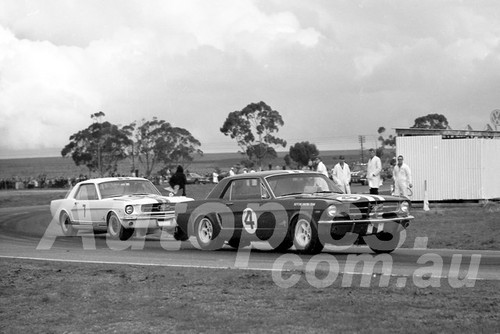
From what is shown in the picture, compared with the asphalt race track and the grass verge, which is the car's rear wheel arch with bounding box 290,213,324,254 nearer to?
the asphalt race track

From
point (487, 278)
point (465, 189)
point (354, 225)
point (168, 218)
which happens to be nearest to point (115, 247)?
point (168, 218)

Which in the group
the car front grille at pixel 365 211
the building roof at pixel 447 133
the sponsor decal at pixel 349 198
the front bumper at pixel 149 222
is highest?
the building roof at pixel 447 133

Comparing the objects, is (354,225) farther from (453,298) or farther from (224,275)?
(453,298)

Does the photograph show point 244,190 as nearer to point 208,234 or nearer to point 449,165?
point 208,234

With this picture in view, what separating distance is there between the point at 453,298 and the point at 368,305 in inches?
34.3

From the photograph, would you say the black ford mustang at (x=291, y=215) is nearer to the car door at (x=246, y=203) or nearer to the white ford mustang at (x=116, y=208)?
the car door at (x=246, y=203)

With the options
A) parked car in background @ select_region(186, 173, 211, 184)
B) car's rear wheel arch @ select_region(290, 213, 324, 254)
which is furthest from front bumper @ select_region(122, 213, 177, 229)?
parked car in background @ select_region(186, 173, 211, 184)

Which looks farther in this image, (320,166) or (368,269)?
(320,166)

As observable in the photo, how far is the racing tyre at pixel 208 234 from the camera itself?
46.9 feet

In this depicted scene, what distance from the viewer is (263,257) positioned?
12.5 m

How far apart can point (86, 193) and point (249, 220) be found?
20.8ft

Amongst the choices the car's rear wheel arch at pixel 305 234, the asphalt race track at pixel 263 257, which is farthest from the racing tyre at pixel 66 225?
the car's rear wheel arch at pixel 305 234

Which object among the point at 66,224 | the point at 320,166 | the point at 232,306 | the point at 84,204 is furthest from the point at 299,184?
the point at 320,166

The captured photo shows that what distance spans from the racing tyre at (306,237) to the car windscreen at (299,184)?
91cm
